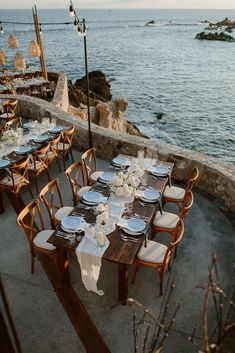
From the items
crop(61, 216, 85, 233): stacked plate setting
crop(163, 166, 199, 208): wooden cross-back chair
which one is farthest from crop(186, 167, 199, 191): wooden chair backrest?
crop(61, 216, 85, 233): stacked plate setting

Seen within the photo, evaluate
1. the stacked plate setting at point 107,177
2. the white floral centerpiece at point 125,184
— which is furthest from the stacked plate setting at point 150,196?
the stacked plate setting at point 107,177

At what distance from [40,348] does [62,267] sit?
0.97 metres

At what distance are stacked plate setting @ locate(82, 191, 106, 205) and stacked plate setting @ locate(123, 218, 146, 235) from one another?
623mm

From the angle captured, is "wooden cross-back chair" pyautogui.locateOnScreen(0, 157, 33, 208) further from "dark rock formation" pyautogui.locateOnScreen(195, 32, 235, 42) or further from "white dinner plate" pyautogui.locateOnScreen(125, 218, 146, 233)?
"dark rock formation" pyautogui.locateOnScreen(195, 32, 235, 42)

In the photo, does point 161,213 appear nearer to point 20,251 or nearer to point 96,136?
point 20,251

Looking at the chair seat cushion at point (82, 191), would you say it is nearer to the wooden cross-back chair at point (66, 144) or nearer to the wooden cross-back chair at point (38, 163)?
the wooden cross-back chair at point (38, 163)

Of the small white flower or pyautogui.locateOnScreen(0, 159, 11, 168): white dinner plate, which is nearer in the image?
the small white flower

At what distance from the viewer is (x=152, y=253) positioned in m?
4.20

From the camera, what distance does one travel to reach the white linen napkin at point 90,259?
3750mm

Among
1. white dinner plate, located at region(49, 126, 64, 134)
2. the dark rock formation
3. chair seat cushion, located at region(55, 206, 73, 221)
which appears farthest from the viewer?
the dark rock formation

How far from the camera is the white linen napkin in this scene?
3.75 m

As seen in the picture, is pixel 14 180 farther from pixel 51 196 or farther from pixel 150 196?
pixel 150 196

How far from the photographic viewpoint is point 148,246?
4.33 metres

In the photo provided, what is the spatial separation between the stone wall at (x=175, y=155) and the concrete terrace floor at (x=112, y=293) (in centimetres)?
58
